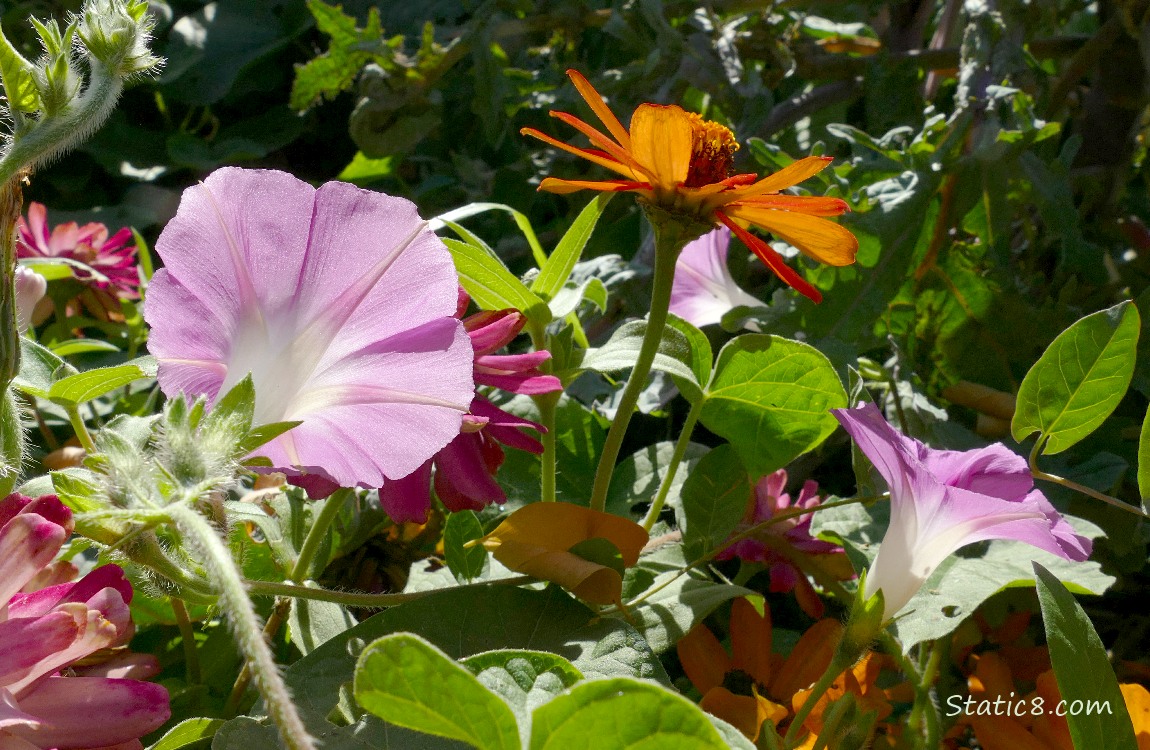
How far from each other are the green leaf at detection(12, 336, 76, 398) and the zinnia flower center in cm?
24

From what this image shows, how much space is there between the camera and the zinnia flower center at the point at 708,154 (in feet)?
1.23

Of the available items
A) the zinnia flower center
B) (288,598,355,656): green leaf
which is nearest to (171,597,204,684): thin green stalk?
(288,598,355,656): green leaf

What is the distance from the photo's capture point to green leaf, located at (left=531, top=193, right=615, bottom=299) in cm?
39

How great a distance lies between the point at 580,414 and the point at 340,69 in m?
0.56

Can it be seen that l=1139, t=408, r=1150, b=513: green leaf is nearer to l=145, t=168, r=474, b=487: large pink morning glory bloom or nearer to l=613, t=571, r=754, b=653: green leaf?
l=613, t=571, r=754, b=653: green leaf

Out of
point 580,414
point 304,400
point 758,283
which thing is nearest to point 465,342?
point 304,400

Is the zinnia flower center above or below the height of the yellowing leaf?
above

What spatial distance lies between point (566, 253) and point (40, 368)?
201 mm

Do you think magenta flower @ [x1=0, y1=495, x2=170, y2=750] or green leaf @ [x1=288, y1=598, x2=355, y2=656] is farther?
green leaf @ [x1=288, y1=598, x2=355, y2=656]

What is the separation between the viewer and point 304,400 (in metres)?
0.30

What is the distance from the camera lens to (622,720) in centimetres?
21

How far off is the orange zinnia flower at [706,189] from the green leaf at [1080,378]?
102mm

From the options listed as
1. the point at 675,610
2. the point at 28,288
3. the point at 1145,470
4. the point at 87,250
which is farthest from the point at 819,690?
the point at 87,250

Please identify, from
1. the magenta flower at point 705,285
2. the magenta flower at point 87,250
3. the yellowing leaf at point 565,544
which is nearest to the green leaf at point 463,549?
the yellowing leaf at point 565,544
